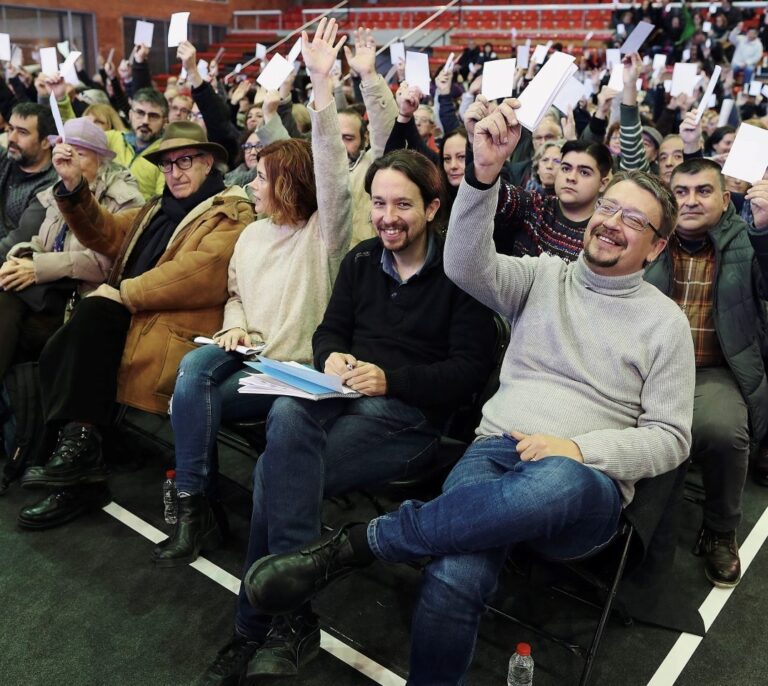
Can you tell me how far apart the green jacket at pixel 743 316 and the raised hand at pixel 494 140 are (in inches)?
36.9

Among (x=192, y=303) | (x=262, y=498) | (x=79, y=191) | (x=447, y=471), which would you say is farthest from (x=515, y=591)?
(x=79, y=191)

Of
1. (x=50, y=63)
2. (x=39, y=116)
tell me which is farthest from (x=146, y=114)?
(x=39, y=116)

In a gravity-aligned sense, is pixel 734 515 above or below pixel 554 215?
below

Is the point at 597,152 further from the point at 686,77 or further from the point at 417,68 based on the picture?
the point at 686,77

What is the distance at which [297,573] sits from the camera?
159cm

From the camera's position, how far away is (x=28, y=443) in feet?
8.79

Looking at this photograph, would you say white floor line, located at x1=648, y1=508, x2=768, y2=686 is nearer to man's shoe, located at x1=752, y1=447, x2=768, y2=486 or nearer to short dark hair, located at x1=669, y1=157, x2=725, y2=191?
man's shoe, located at x1=752, y1=447, x2=768, y2=486

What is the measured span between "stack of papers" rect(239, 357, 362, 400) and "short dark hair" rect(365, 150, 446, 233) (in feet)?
1.82

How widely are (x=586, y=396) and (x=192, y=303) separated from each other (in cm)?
137

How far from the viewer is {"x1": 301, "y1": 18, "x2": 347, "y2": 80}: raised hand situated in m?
2.23

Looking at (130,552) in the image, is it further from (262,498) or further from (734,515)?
(734,515)

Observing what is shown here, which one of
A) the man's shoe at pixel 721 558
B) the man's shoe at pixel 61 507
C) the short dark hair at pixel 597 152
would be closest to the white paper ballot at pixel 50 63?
the man's shoe at pixel 61 507

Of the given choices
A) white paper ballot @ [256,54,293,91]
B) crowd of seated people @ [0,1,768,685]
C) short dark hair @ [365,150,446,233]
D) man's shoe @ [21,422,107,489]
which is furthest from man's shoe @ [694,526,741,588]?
white paper ballot @ [256,54,293,91]

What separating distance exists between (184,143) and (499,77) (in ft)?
3.73
